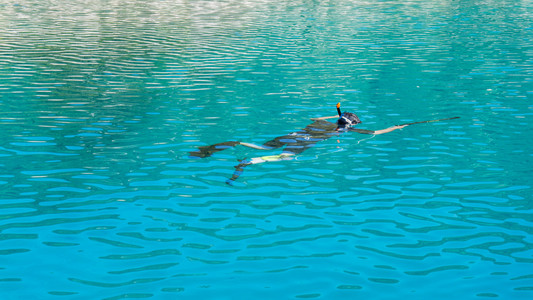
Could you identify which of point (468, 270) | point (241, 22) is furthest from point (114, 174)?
point (241, 22)

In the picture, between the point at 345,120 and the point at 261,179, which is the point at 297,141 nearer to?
the point at 345,120

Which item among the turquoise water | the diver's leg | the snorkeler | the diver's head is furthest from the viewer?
the diver's head

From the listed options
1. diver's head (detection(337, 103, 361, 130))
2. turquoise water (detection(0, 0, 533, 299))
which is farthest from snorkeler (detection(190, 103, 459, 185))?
turquoise water (detection(0, 0, 533, 299))

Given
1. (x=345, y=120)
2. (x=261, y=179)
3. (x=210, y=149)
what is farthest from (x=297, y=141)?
(x=261, y=179)

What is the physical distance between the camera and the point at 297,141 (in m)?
16.1

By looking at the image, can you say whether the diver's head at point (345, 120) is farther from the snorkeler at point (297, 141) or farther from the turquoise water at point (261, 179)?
the turquoise water at point (261, 179)

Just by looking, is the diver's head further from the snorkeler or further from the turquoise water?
the turquoise water

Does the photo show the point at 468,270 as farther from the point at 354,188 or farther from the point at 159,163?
the point at 159,163

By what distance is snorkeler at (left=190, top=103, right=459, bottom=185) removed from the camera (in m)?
14.8

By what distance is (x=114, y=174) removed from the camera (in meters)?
13.9

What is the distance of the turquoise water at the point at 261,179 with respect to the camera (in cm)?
928

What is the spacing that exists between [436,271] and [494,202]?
3728mm

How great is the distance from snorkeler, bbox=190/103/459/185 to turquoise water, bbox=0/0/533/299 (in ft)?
0.84

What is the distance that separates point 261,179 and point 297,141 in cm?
282
